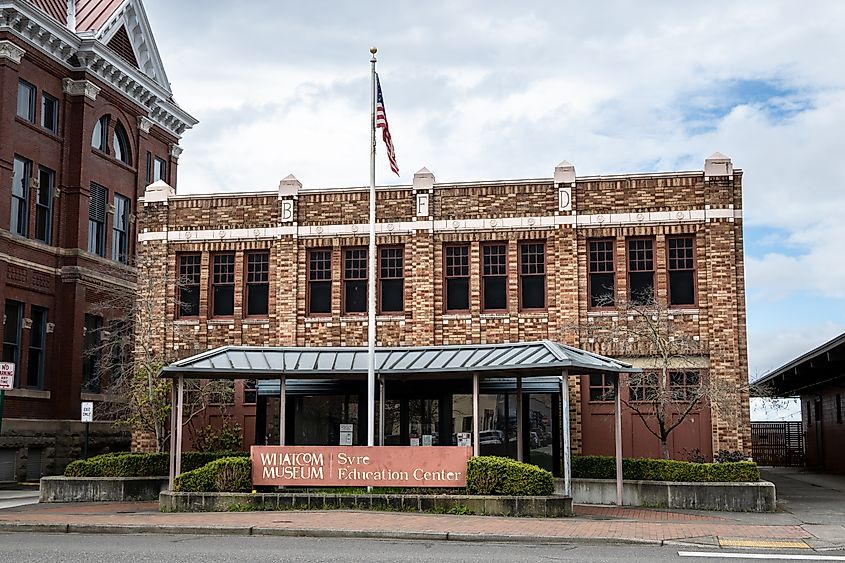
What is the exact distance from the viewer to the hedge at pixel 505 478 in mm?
20484

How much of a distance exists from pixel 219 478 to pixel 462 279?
31.3 ft

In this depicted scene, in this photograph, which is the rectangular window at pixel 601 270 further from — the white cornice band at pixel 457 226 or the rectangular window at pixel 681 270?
the rectangular window at pixel 681 270

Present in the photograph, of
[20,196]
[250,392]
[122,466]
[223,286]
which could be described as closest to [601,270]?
[250,392]

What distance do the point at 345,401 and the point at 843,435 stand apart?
22241 millimetres

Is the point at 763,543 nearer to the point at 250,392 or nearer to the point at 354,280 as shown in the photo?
the point at 354,280

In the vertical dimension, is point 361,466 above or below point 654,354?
below

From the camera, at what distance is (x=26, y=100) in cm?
3625

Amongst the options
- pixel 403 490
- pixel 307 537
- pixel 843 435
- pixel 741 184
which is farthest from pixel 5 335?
pixel 843 435

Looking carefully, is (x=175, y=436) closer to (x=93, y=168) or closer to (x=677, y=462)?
(x=677, y=462)

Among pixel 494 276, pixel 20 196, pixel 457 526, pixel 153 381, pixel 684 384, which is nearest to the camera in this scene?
pixel 457 526

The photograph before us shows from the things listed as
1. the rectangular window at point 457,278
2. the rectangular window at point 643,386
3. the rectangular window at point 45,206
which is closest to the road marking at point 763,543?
the rectangular window at point 643,386

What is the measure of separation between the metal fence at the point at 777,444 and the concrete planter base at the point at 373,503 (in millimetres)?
30875

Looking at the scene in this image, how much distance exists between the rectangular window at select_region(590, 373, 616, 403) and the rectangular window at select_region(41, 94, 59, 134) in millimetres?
22558

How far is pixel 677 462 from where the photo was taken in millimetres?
23625
